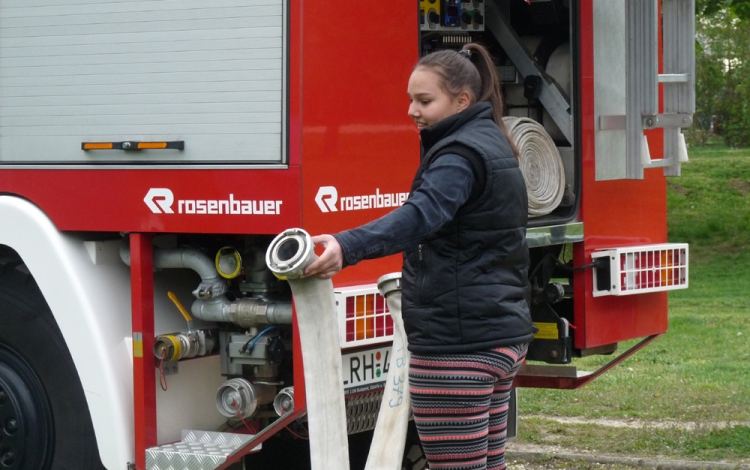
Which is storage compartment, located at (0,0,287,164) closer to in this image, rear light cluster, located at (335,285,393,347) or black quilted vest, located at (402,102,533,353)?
rear light cluster, located at (335,285,393,347)

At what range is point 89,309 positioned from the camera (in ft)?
13.8

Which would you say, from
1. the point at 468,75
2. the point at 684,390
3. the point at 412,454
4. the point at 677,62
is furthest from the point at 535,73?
the point at 684,390

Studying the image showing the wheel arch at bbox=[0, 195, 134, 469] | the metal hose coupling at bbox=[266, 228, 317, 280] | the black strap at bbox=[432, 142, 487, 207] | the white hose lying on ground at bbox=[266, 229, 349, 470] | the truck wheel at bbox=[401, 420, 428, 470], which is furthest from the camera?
the truck wheel at bbox=[401, 420, 428, 470]

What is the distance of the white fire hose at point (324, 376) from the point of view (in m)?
2.92

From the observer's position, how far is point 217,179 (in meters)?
4.01

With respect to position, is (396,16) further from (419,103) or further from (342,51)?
(419,103)

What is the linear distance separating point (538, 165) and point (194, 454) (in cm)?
197

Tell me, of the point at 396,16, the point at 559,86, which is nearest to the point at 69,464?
the point at 396,16

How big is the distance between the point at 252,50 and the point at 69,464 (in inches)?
68.1

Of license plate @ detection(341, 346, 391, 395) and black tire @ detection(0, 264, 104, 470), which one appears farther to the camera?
black tire @ detection(0, 264, 104, 470)

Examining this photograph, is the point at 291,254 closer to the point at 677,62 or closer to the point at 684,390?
the point at 677,62

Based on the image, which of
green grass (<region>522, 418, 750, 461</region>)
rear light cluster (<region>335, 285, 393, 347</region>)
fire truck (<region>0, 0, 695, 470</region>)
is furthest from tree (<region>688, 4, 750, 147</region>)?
rear light cluster (<region>335, 285, 393, 347</region>)

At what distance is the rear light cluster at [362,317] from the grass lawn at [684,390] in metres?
2.83

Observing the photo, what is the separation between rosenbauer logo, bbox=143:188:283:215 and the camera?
12.8ft
